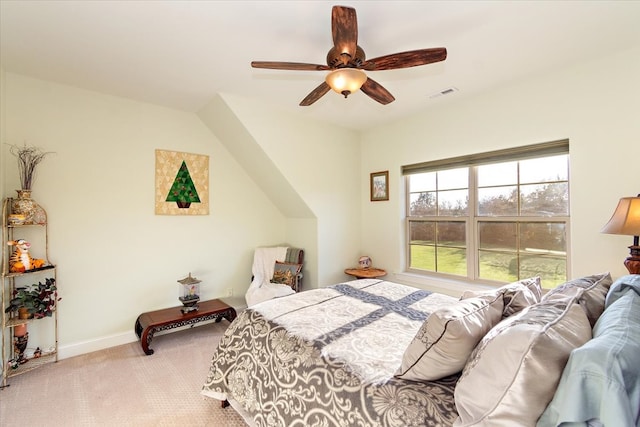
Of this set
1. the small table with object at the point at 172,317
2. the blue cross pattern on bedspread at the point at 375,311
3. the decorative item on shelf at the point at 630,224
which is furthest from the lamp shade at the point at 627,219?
the small table with object at the point at 172,317

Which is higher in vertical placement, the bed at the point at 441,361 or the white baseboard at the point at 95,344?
the bed at the point at 441,361

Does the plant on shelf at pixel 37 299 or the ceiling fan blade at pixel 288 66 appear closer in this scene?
the ceiling fan blade at pixel 288 66

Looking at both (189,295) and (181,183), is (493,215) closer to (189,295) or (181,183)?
(189,295)

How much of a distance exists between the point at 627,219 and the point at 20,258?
14.9 feet

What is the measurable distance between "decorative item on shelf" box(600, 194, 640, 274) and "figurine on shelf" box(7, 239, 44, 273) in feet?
14.6

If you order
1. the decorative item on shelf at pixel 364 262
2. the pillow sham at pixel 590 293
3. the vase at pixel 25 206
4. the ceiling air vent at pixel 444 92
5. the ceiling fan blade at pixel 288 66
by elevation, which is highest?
the ceiling air vent at pixel 444 92

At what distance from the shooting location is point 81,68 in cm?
241

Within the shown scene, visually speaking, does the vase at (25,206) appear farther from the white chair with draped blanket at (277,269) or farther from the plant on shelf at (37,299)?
the white chair with draped blanket at (277,269)

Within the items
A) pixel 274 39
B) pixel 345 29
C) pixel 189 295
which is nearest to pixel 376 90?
pixel 345 29

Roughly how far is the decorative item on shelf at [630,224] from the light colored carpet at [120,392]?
2.73 metres

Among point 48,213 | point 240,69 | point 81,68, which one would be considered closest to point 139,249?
point 48,213

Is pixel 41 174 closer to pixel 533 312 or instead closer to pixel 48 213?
pixel 48 213

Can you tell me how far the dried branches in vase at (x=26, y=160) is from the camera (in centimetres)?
246

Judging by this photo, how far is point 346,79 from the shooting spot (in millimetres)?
1741
